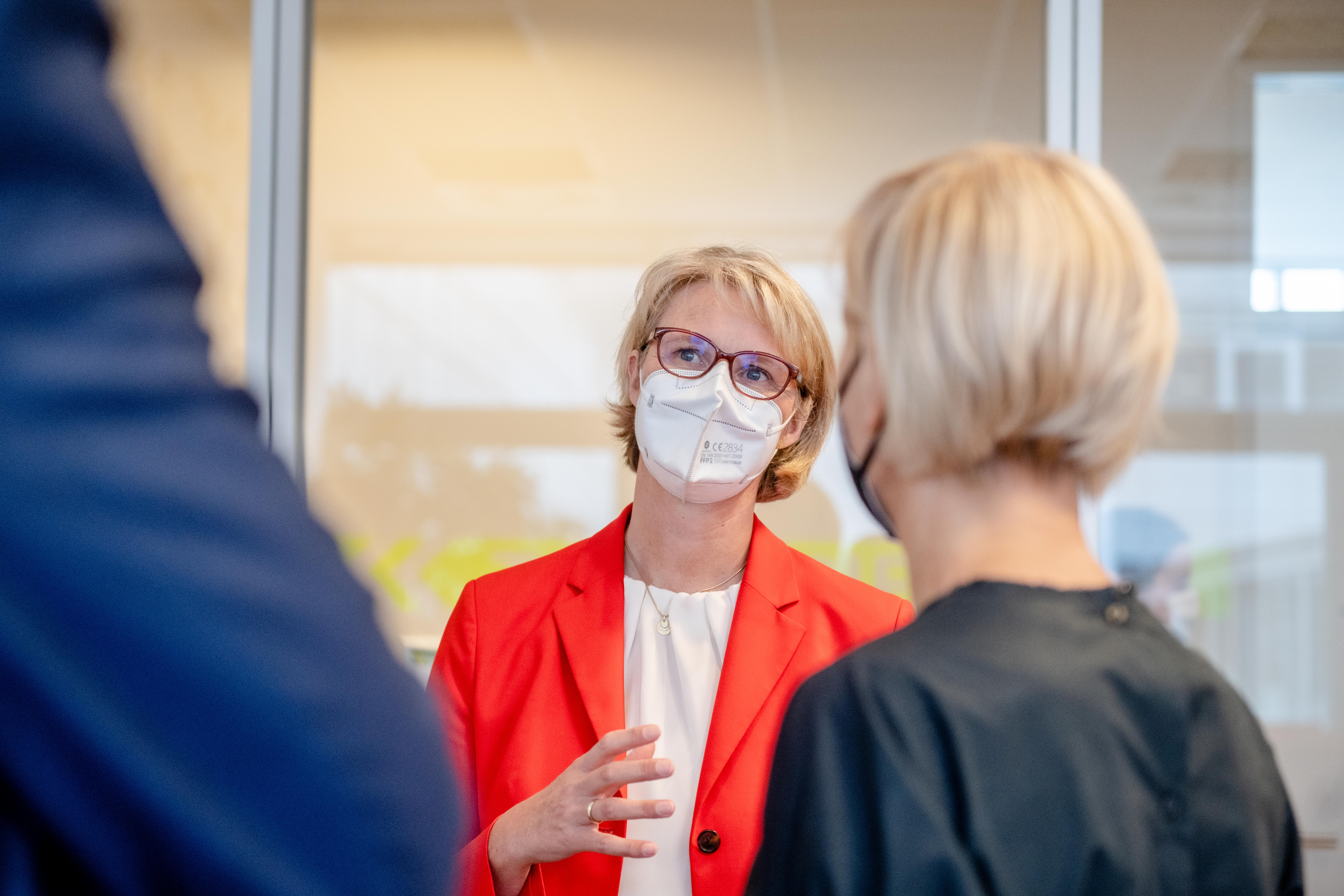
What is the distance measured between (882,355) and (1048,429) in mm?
169

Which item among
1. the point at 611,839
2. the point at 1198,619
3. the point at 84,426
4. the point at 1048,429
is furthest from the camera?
the point at 1198,619

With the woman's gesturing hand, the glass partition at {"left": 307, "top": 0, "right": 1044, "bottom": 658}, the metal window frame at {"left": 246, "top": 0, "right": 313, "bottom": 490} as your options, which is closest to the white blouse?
the woman's gesturing hand

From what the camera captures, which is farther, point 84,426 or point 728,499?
point 728,499

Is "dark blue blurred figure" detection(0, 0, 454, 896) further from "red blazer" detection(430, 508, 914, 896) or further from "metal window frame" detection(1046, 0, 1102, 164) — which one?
"metal window frame" detection(1046, 0, 1102, 164)

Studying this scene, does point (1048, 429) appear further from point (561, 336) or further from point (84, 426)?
point (561, 336)

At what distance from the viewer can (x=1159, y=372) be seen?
105cm

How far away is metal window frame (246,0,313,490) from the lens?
3303 millimetres

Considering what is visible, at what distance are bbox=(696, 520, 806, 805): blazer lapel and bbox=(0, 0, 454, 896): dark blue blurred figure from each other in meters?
1.46

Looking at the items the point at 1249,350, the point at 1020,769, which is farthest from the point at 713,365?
the point at 1249,350

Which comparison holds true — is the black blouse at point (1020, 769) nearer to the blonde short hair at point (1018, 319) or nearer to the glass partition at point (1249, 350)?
the blonde short hair at point (1018, 319)

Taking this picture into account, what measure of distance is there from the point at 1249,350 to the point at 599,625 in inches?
86.2

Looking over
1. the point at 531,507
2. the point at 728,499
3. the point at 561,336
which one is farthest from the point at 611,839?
the point at 561,336

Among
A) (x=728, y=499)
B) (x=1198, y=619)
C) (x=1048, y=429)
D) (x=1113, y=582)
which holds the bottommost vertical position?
(x=1198, y=619)

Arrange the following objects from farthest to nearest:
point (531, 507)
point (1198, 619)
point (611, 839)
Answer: point (531, 507)
point (1198, 619)
point (611, 839)
